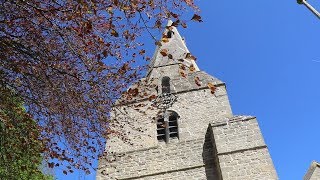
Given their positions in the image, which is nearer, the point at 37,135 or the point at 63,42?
the point at 63,42

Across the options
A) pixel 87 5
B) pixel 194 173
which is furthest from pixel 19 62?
pixel 194 173

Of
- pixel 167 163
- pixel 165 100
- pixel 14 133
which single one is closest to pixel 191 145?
pixel 167 163

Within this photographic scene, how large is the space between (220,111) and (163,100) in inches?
109

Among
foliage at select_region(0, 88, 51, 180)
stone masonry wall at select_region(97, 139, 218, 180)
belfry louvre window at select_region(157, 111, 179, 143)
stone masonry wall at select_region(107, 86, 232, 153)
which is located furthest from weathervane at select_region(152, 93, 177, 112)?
foliage at select_region(0, 88, 51, 180)

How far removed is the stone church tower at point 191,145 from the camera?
10953 mm

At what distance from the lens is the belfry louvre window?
14266 mm

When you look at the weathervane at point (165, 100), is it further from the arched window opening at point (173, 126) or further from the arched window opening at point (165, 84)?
the arched window opening at point (165, 84)

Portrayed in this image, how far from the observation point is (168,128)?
1454cm

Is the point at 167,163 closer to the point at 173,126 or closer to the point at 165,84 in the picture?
the point at 173,126

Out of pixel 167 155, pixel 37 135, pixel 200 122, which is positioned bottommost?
pixel 37 135

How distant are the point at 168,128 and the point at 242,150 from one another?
3902mm

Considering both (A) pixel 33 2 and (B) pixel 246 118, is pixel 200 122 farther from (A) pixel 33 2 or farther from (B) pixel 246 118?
(A) pixel 33 2

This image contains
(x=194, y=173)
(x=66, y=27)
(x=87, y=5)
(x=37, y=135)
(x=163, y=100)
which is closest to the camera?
(x=87, y=5)

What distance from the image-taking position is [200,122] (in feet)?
46.8
